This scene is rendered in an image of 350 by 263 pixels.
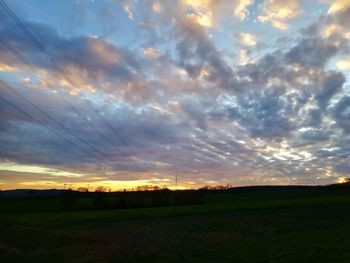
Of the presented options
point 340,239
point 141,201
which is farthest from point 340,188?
point 340,239

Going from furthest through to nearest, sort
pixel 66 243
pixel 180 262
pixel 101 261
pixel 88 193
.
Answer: pixel 88 193
pixel 66 243
pixel 101 261
pixel 180 262

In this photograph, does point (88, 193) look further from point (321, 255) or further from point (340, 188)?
point (321, 255)

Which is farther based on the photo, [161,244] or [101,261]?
[161,244]

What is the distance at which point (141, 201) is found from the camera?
131m

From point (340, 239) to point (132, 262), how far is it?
14830mm

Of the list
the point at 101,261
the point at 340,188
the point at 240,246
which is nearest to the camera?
the point at 101,261

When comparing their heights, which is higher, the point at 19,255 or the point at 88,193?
the point at 88,193

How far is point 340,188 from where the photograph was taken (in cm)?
15700

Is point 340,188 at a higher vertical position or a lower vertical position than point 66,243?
higher

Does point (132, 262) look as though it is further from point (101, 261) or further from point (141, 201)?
point (141, 201)

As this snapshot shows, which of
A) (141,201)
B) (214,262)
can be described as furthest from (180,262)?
(141,201)

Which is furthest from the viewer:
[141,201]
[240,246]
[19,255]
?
[141,201]

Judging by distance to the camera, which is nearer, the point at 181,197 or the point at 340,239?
the point at 340,239

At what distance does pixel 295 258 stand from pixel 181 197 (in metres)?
118
